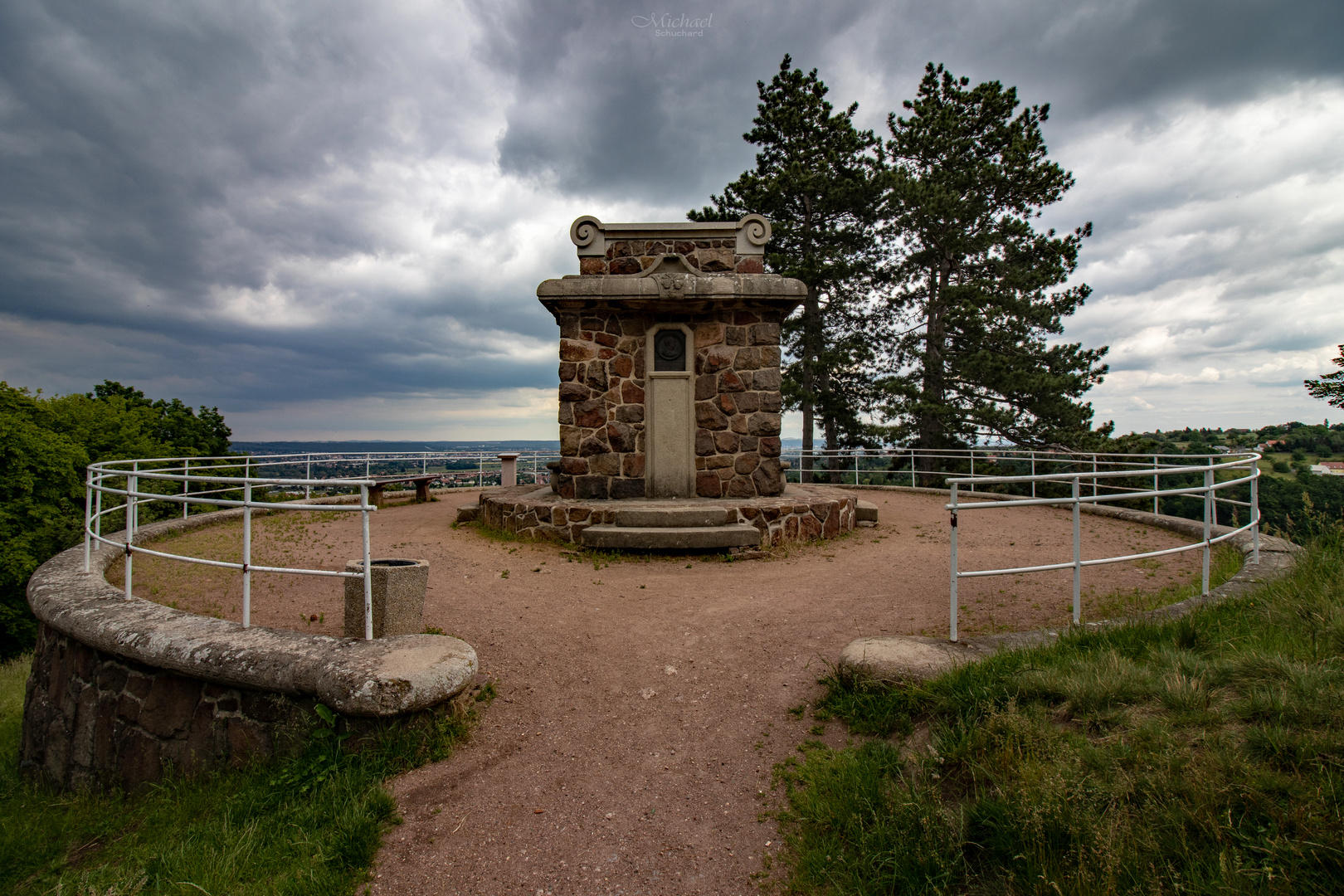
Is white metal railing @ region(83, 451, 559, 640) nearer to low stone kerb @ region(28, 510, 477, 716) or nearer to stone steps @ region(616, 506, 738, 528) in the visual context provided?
low stone kerb @ region(28, 510, 477, 716)

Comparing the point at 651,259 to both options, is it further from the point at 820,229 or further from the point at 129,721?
the point at 820,229

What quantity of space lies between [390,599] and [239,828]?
4.79 feet

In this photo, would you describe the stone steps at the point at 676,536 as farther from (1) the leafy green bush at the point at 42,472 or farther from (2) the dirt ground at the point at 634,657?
(1) the leafy green bush at the point at 42,472

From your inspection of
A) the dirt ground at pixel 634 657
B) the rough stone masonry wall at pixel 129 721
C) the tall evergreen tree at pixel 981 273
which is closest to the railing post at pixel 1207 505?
the dirt ground at pixel 634 657

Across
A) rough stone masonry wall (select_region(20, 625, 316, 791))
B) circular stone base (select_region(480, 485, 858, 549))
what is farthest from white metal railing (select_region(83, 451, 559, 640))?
circular stone base (select_region(480, 485, 858, 549))

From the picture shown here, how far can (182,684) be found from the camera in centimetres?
378

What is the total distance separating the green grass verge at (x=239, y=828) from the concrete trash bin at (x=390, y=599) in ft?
2.92

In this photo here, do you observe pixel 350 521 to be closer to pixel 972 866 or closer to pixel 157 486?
pixel 157 486

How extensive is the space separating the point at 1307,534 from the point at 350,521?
1201 centimetres

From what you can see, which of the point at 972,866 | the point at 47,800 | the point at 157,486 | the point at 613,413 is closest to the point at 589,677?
the point at 972,866

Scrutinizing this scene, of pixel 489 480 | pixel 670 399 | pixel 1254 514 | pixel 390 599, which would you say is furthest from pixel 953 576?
pixel 489 480

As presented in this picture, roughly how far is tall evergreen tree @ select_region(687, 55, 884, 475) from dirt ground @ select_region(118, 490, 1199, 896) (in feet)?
33.3

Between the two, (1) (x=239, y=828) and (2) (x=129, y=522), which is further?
(2) (x=129, y=522)

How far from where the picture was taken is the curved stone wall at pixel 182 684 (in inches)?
127
